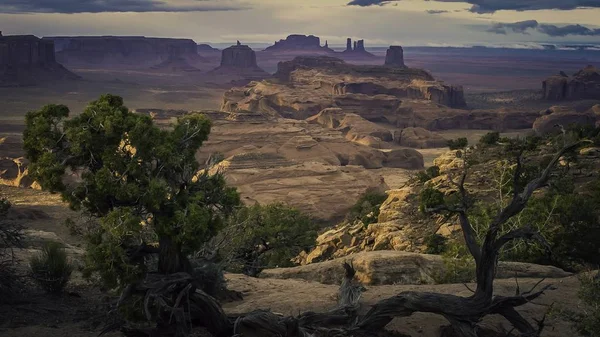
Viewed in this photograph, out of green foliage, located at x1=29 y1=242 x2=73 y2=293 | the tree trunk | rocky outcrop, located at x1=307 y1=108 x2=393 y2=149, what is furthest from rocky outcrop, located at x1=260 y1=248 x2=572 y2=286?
rocky outcrop, located at x1=307 y1=108 x2=393 y2=149

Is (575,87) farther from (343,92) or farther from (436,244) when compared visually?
(436,244)

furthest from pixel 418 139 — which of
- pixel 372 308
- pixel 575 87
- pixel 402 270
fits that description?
pixel 372 308

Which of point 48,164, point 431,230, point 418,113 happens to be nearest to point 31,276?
point 48,164

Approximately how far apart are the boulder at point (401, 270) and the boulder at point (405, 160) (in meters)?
57.5

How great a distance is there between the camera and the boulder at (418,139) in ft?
311

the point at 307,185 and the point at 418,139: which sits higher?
the point at 307,185

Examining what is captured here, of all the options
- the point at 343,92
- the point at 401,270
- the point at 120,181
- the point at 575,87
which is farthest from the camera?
the point at 575,87

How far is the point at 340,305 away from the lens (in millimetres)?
14297

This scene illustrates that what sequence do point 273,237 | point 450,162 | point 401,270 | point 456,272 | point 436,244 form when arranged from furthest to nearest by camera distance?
point 450,162, point 273,237, point 436,244, point 401,270, point 456,272

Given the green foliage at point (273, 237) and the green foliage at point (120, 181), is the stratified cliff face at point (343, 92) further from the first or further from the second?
the green foliage at point (120, 181)

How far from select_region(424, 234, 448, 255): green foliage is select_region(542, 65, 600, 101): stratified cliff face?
416ft

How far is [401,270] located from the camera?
1925 centimetres

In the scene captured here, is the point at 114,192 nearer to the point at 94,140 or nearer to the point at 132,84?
the point at 94,140

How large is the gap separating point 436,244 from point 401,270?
660cm
